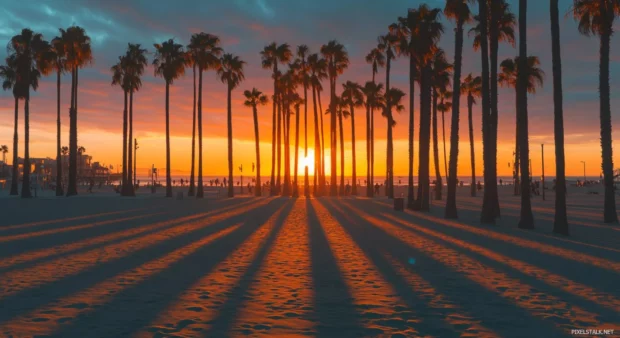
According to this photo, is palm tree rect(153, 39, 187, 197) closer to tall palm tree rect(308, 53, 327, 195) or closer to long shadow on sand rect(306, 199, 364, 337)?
tall palm tree rect(308, 53, 327, 195)

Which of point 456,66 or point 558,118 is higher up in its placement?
point 456,66

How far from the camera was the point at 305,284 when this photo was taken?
966 centimetres

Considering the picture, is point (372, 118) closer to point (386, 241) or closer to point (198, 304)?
point (386, 241)

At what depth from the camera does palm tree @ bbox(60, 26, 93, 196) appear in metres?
51.7

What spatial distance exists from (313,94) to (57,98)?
2808 centimetres

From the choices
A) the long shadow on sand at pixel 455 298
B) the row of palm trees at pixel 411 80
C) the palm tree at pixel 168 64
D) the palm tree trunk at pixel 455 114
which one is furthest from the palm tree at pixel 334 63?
the long shadow on sand at pixel 455 298

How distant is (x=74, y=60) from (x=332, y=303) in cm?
5112

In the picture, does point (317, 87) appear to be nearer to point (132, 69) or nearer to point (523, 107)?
point (132, 69)

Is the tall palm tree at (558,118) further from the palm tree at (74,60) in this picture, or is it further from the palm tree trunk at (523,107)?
the palm tree at (74,60)

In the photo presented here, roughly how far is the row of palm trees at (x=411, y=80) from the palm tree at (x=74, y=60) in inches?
3.9

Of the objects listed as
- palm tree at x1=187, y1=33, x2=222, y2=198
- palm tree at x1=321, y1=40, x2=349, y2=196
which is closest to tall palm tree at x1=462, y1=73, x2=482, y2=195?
palm tree at x1=321, y1=40, x2=349, y2=196

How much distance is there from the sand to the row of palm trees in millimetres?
6303

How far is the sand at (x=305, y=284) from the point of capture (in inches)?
270

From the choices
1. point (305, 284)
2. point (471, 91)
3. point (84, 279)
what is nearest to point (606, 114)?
point (305, 284)
